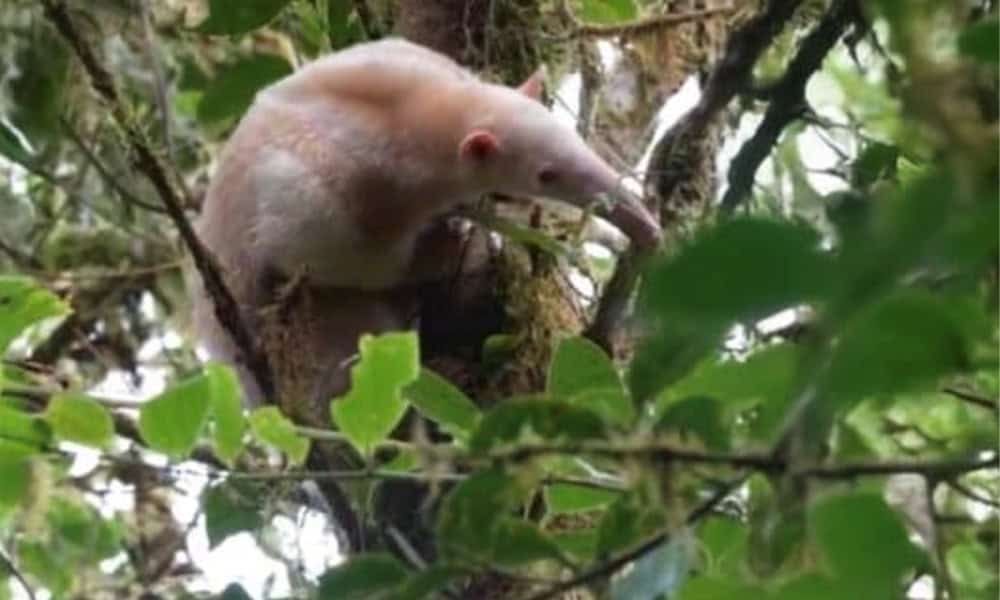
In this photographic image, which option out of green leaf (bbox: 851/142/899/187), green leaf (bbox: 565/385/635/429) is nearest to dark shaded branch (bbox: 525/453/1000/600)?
green leaf (bbox: 565/385/635/429)

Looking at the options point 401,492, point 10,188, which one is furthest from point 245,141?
point 10,188

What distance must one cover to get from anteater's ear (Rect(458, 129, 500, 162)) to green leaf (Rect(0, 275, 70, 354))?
27.4 inches

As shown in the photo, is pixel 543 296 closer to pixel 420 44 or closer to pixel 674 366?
pixel 420 44

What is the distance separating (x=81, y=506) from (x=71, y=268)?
2.22 metres

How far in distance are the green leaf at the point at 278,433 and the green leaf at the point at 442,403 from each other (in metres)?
0.09

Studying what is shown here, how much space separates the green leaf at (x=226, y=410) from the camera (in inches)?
52.3

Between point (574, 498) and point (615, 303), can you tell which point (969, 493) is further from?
point (615, 303)

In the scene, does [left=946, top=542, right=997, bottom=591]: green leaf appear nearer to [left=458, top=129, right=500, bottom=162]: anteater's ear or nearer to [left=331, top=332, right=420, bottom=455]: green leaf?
[left=331, top=332, right=420, bottom=455]: green leaf

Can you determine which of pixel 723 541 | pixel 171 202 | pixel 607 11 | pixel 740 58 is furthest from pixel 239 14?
pixel 723 541

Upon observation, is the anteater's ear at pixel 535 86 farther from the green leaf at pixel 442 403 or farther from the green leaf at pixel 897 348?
the green leaf at pixel 897 348

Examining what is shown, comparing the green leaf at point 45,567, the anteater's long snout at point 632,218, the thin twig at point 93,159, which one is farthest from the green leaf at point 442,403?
the thin twig at point 93,159

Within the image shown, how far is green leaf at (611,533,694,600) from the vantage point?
0.95m

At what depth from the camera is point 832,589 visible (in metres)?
0.90

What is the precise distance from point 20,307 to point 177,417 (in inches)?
19.6
